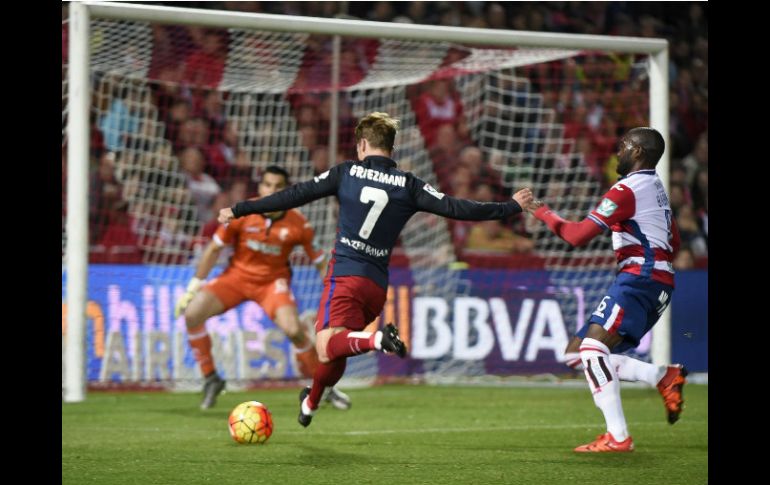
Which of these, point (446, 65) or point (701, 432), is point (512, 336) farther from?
point (701, 432)

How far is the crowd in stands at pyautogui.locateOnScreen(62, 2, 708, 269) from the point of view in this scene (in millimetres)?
12883

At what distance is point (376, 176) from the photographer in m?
7.17

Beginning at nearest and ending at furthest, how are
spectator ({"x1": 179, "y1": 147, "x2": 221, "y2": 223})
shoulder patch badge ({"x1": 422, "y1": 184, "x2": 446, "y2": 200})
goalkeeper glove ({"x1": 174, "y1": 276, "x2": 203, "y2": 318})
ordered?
1. shoulder patch badge ({"x1": 422, "y1": 184, "x2": 446, "y2": 200})
2. goalkeeper glove ({"x1": 174, "y1": 276, "x2": 203, "y2": 318})
3. spectator ({"x1": 179, "y1": 147, "x2": 221, "y2": 223})

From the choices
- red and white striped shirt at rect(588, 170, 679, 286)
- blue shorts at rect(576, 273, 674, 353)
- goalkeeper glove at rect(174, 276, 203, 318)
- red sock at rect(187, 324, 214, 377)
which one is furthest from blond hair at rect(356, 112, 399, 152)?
red sock at rect(187, 324, 214, 377)

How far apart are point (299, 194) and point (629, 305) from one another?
2.11m

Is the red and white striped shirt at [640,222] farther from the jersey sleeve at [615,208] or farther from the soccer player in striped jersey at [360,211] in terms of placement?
the soccer player in striped jersey at [360,211]

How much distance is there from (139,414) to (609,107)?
8147 millimetres

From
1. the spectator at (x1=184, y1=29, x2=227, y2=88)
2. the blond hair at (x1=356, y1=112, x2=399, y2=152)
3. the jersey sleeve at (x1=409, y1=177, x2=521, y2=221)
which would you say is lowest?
the jersey sleeve at (x1=409, y1=177, x2=521, y2=221)

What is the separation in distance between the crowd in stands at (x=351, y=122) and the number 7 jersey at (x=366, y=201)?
17.1 ft

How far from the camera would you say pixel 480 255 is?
44.2 ft

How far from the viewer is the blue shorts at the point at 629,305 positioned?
6.92 meters

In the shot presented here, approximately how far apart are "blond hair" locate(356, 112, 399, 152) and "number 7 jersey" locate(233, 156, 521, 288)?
96mm

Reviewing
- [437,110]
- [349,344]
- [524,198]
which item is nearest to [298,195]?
[349,344]

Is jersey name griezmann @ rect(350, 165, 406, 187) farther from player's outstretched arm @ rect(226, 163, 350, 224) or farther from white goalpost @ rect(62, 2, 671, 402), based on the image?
white goalpost @ rect(62, 2, 671, 402)
